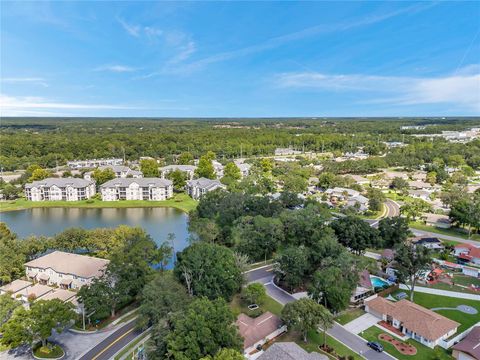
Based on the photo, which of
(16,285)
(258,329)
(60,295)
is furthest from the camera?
(16,285)

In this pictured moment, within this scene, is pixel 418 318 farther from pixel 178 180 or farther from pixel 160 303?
pixel 178 180

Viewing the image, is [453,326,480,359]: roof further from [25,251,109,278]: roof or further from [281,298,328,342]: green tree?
[25,251,109,278]: roof

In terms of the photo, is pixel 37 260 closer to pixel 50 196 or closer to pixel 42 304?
pixel 42 304

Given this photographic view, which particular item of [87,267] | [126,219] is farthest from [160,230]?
[87,267]

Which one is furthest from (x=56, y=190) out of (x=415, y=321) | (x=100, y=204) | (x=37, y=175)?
(x=415, y=321)

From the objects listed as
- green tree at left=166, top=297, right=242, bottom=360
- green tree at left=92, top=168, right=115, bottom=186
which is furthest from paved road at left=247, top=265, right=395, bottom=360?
green tree at left=92, top=168, right=115, bottom=186

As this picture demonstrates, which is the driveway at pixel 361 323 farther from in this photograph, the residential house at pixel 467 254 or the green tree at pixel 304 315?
the residential house at pixel 467 254

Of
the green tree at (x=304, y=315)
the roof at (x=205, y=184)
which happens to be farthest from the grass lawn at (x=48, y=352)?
the roof at (x=205, y=184)
